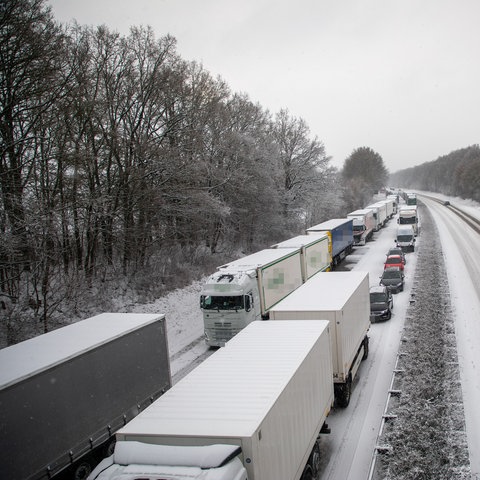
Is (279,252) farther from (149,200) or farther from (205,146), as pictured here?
(205,146)

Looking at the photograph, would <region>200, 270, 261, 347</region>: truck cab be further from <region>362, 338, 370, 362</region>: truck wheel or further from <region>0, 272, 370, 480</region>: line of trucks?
<region>0, 272, 370, 480</region>: line of trucks

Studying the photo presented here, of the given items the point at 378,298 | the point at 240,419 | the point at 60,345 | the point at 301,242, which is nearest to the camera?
the point at 240,419

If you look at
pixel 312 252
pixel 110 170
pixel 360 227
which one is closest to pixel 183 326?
pixel 312 252

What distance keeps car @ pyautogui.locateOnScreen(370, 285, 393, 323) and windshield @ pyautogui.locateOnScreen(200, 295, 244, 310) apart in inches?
270

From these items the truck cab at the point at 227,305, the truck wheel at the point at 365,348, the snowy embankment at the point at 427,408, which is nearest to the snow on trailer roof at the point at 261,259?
the truck cab at the point at 227,305

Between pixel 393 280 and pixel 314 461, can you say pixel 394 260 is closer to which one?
pixel 393 280

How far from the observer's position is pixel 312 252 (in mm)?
26531

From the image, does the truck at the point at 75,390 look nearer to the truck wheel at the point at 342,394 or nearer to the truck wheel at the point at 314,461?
the truck wheel at the point at 314,461

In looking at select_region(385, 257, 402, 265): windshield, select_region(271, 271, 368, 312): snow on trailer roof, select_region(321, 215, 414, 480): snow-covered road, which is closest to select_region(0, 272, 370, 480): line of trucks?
select_region(271, 271, 368, 312): snow on trailer roof

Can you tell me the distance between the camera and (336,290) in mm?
14516

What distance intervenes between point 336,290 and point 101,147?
56.6ft

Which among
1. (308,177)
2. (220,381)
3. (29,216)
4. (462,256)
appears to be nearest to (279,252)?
(29,216)

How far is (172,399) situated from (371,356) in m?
11.2

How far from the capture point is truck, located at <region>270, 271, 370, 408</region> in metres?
12.0
